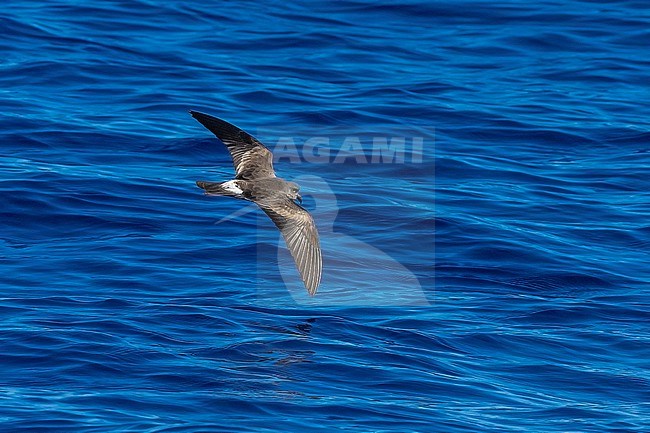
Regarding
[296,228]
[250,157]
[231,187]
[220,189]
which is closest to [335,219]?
[250,157]

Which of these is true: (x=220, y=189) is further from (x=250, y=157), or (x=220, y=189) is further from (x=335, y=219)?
(x=335, y=219)

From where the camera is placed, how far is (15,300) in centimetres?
935

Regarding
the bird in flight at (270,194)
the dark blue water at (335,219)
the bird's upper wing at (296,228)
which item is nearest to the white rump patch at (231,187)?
→ the bird in flight at (270,194)

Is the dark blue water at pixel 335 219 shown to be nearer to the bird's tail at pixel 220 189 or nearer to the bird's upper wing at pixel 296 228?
the bird's upper wing at pixel 296 228

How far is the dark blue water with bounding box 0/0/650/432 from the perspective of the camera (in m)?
8.10

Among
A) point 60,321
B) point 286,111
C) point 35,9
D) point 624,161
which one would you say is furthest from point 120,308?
point 35,9

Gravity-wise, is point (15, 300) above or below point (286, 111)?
below

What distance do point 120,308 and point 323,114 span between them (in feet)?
16.8

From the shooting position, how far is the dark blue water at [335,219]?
8102 mm

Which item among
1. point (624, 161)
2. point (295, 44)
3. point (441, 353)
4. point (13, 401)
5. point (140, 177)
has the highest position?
point (295, 44)

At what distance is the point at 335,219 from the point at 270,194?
284 cm

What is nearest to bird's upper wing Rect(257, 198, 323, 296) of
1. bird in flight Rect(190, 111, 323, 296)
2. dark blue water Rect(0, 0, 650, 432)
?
bird in flight Rect(190, 111, 323, 296)

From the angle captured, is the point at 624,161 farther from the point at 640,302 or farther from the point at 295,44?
the point at 295,44

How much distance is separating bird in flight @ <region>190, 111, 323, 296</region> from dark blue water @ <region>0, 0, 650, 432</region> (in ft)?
2.00
